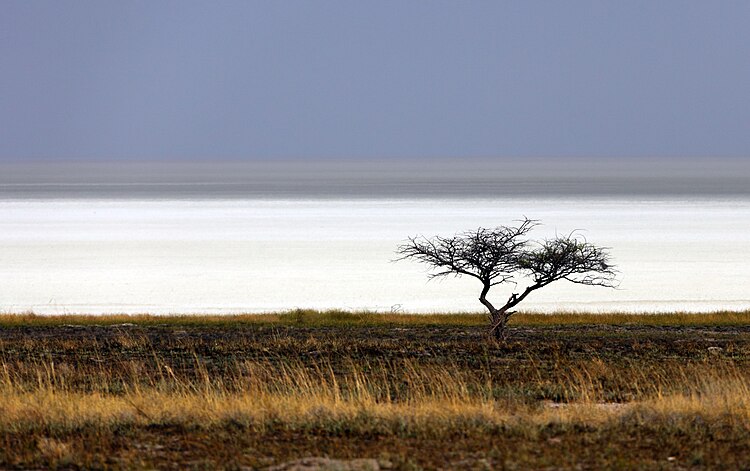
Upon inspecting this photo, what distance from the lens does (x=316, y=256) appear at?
6316cm

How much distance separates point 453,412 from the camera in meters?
11.4

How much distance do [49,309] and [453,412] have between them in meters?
30.7

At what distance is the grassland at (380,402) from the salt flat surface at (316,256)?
1720cm

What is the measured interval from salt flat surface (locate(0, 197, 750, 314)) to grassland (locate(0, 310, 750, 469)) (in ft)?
56.4

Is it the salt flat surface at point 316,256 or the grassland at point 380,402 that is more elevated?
the salt flat surface at point 316,256

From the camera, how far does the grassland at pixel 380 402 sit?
31.9 feet

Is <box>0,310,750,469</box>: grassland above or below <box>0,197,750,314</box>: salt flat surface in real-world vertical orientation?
below

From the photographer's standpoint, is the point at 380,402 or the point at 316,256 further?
the point at 316,256

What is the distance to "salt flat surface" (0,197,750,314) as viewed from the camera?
4209 cm

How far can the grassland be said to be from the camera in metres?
9.73

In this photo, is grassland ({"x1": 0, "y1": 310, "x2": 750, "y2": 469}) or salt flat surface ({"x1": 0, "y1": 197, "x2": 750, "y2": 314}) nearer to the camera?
grassland ({"x1": 0, "y1": 310, "x2": 750, "y2": 469})

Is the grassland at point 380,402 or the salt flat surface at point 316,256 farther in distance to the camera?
the salt flat surface at point 316,256

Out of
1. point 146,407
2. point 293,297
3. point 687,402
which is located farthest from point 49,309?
point 687,402

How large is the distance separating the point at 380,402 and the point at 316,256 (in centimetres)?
5021
